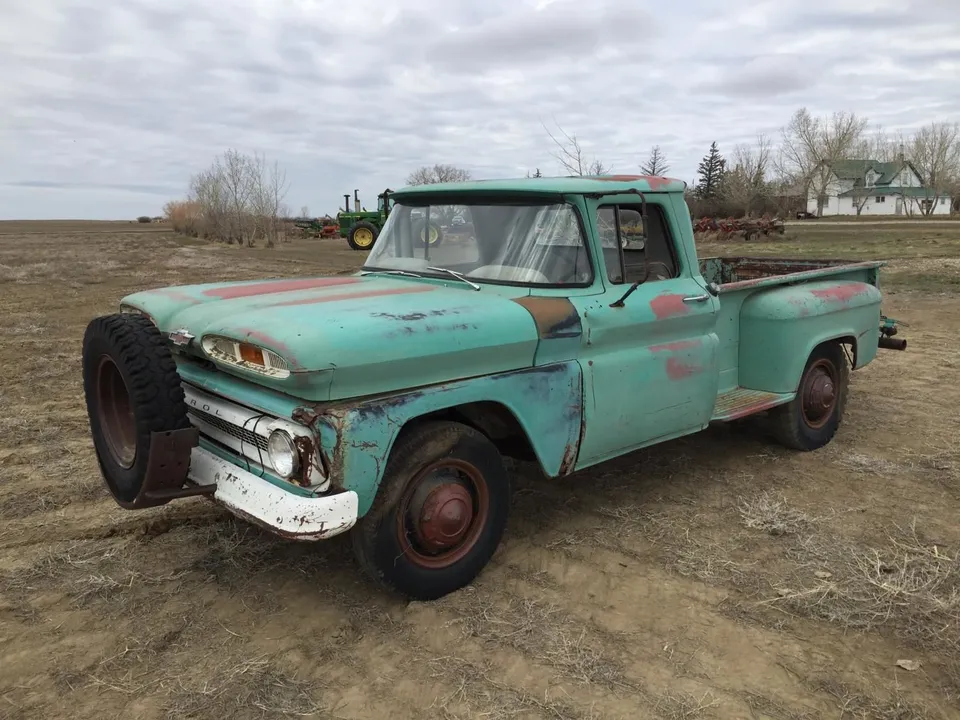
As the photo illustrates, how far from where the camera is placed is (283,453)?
279cm

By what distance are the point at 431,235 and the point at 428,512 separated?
1683mm

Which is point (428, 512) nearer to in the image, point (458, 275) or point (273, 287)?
point (458, 275)

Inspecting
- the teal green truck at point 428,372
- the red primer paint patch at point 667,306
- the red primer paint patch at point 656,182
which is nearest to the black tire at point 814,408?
the teal green truck at point 428,372

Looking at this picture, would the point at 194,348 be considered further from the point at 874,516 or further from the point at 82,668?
the point at 874,516

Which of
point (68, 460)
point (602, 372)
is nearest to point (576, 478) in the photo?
point (602, 372)

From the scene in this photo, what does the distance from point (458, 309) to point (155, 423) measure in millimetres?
1317

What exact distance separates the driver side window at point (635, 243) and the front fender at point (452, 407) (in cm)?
71

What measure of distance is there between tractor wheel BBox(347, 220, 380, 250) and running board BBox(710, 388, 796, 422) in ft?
79.6

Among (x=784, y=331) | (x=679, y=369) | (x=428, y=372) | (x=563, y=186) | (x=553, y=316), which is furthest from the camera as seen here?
(x=784, y=331)

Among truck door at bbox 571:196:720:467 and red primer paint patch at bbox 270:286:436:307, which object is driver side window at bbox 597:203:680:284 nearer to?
truck door at bbox 571:196:720:467

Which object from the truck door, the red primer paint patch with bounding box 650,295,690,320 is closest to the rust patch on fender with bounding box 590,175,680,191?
the truck door

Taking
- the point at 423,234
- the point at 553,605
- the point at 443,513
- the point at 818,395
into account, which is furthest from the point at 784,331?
the point at 443,513

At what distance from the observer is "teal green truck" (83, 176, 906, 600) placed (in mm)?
2768

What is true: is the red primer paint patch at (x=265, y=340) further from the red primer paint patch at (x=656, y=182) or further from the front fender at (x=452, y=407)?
the red primer paint patch at (x=656, y=182)
